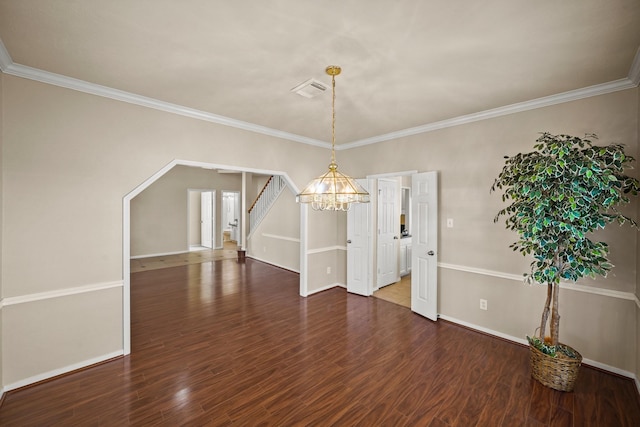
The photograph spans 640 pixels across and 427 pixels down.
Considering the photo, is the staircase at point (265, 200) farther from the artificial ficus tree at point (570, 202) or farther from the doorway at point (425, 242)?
the artificial ficus tree at point (570, 202)

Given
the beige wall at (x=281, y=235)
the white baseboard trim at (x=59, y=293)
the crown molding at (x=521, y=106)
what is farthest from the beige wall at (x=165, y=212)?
the crown molding at (x=521, y=106)

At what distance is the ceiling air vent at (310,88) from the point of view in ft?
8.55

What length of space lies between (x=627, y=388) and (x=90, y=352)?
521cm

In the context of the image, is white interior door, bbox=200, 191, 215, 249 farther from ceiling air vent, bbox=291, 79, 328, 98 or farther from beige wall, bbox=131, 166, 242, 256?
ceiling air vent, bbox=291, 79, 328, 98


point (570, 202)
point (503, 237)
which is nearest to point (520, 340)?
point (503, 237)

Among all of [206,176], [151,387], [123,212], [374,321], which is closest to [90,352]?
[151,387]

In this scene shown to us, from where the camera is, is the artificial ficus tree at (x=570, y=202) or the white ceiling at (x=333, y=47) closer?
the white ceiling at (x=333, y=47)

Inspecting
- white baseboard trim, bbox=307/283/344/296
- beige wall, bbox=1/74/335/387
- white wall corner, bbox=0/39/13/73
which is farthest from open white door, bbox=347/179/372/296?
white wall corner, bbox=0/39/13/73

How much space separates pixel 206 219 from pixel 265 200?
150 inches

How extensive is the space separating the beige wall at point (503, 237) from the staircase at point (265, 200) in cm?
344

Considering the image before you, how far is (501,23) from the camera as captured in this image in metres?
1.78

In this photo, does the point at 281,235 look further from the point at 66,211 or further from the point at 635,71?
the point at 635,71

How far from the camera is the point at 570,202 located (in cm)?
215

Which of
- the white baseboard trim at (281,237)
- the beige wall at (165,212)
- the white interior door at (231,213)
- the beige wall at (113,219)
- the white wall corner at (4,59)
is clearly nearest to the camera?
the white wall corner at (4,59)
